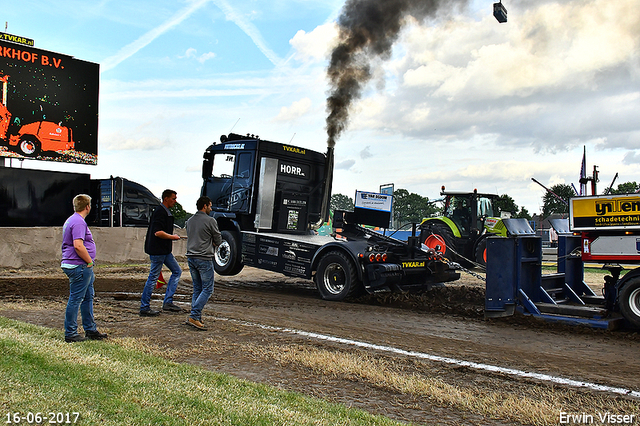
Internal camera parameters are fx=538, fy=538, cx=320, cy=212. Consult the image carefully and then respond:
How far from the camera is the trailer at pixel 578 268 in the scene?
7.39 metres

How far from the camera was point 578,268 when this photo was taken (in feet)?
31.0

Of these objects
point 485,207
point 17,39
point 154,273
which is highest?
point 17,39

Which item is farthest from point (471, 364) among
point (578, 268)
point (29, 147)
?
point (29, 147)

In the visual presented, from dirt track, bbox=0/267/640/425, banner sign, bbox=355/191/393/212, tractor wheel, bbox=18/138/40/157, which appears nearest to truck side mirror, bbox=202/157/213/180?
dirt track, bbox=0/267/640/425

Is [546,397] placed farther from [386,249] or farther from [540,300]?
[386,249]

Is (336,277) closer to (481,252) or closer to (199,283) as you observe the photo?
(199,283)

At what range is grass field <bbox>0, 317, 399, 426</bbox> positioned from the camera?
3.81m

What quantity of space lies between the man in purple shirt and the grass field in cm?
62

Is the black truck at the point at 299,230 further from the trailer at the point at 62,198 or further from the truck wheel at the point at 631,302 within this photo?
the trailer at the point at 62,198

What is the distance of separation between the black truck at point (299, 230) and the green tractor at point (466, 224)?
21.1ft

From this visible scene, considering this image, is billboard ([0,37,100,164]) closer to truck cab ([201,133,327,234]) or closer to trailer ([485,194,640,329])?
truck cab ([201,133,327,234])

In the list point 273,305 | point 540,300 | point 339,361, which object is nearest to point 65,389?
point 339,361

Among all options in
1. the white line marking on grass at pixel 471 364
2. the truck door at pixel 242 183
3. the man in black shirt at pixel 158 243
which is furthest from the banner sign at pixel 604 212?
the truck door at pixel 242 183

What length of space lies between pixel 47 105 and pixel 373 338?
57.0ft
